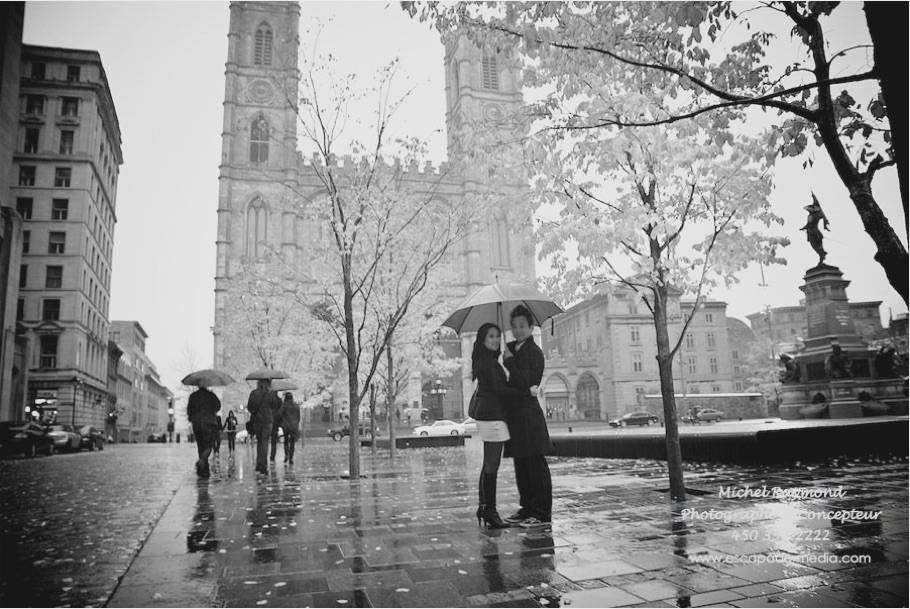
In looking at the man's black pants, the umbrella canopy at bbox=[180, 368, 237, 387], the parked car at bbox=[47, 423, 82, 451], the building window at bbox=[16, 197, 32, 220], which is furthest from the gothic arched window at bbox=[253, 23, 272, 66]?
the man's black pants

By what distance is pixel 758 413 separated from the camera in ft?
154

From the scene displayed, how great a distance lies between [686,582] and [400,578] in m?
1.82

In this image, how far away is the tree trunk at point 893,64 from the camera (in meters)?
2.43

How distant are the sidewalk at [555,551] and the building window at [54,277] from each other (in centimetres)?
4746

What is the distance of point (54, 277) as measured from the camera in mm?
46500

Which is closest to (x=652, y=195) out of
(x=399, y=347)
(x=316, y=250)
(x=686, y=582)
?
(x=686, y=582)

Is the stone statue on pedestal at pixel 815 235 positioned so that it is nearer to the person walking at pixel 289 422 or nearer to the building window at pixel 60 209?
the person walking at pixel 289 422

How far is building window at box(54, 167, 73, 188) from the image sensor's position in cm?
4781

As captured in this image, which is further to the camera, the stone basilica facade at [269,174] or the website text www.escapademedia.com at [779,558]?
the stone basilica facade at [269,174]

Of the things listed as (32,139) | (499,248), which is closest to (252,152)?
(32,139)

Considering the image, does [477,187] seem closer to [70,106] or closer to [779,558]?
[70,106]

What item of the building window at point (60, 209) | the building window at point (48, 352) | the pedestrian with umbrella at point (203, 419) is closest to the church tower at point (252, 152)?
the building window at point (48, 352)

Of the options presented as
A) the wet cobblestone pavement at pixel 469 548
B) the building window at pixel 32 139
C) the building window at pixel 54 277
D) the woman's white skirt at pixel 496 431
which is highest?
the building window at pixel 32 139

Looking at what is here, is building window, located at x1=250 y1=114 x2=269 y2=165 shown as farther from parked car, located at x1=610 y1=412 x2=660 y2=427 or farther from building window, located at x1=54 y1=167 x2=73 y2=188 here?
parked car, located at x1=610 y1=412 x2=660 y2=427
